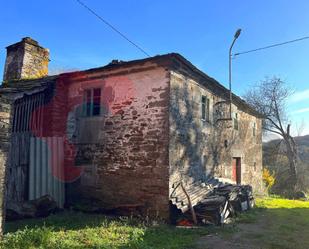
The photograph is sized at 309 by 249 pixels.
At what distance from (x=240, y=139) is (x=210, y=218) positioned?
824cm

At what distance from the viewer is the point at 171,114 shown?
10508 mm

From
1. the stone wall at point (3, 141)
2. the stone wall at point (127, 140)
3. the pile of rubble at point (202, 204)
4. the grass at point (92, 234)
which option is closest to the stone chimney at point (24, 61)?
the stone wall at point (127, 140)

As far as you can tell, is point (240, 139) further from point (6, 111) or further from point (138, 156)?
point (6, 111)

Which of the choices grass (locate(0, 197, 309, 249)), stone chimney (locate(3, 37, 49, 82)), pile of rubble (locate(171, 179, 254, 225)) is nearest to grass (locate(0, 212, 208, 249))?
grass (locate(0, 197, 309, 249))

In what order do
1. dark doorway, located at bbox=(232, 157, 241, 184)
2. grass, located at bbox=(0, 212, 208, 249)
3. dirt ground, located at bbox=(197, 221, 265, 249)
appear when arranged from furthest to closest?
dark doorway, located at bbox=(232, 157, 241, 184)
dirt ground, located at bbox=(197, 221, 265, 249)
grass, located at bbox=(0, 212, 208, 249)

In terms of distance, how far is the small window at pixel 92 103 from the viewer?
12039 millimetres

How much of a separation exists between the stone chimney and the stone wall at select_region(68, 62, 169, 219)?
11.5 feet

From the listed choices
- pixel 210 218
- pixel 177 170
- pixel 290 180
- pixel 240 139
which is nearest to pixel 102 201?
pixel 177 170

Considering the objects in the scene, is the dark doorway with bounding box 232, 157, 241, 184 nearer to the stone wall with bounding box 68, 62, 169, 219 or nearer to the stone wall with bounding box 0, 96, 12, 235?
the stone wall with bounding box 68, 62, 169, 219

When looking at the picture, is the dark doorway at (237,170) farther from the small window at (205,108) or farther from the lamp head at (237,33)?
the lamp head at (237,33)

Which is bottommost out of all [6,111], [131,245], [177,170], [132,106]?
[131,245]

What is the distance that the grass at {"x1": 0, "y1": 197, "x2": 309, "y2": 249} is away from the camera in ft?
22.6

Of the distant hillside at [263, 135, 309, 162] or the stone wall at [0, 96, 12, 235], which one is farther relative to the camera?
the distant hillside at [263, 135, 309, 162]

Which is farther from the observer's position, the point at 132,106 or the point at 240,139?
the point at 240,139
